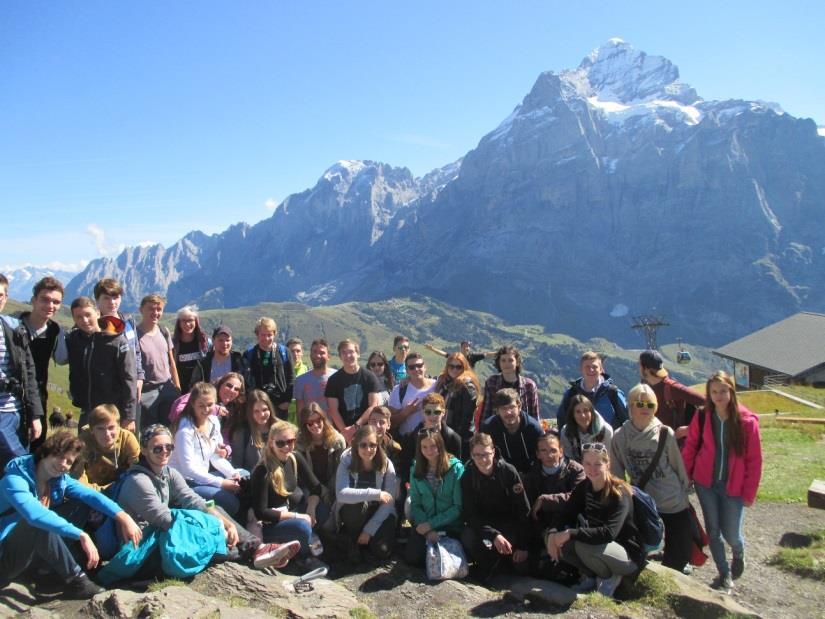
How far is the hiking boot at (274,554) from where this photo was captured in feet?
24.2

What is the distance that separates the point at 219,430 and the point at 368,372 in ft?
10.5

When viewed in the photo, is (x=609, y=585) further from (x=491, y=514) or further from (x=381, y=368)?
(x=381, y=368)

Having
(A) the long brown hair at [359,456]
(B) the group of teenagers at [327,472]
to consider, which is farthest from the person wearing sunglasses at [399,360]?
(A) the long brown hair at [359,456]

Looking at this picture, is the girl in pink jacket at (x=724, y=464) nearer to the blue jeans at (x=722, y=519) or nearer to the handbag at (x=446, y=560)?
the blue jeans at (x=722, y=519)

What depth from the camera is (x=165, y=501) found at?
7285 mm

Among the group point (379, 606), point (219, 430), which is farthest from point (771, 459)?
point (219, 430)

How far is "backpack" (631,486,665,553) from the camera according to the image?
7203 mm

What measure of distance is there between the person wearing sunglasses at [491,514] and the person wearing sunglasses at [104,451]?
4800mm

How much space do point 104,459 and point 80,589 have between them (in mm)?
1630

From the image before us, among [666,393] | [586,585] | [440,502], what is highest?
[666,393]

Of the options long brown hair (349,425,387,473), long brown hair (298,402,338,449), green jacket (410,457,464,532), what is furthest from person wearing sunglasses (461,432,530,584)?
long brown hair (298,402,338,449)

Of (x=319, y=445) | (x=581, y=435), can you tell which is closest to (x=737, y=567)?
(x=581, y=435)

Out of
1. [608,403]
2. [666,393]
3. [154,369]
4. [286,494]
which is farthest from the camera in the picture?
[154,369]

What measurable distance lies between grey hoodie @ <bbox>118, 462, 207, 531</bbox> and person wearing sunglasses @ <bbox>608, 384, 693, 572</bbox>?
6.33 m
